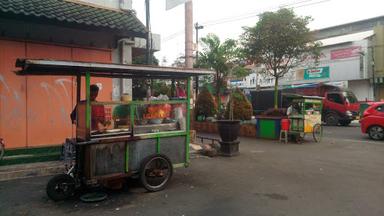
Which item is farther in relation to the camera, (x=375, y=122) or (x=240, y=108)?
(x=240, y=108)

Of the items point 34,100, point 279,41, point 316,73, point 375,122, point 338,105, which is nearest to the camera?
point 34,100

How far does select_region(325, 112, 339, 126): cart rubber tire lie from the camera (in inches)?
843

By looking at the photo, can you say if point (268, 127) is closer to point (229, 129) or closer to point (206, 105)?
point (229, 129)

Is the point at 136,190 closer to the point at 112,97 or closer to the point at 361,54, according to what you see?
the point at 112,97

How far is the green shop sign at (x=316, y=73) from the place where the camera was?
33875 millimetres

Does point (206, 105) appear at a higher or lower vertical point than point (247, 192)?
higher

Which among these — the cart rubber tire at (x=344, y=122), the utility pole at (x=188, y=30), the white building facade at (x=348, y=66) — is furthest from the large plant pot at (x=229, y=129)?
the white building facade at (x=348, y=66)

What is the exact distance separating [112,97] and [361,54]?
28.0 m

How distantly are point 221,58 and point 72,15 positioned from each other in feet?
34.1

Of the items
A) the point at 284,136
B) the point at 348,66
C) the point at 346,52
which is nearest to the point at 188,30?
the point at 284,136

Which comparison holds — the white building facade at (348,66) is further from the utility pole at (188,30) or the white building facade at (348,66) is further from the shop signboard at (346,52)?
the utility pole at (188,30)

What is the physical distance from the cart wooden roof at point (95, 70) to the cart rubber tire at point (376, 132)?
10295 millimetres

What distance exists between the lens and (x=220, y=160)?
935cm

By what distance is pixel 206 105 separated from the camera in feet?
59.8
